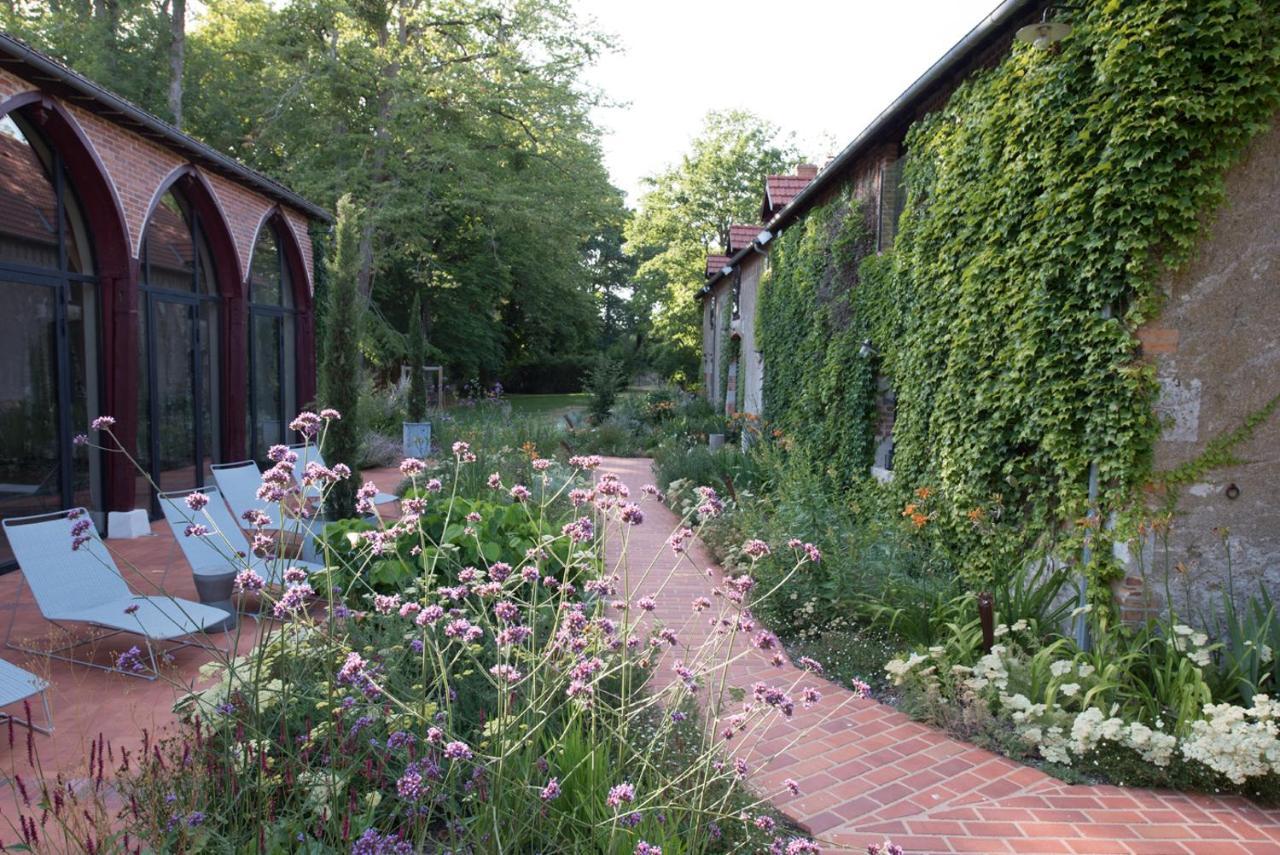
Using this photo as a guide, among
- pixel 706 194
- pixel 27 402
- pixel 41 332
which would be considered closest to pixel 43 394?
pixel 27 402

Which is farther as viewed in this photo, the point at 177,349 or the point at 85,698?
the point at 177,349

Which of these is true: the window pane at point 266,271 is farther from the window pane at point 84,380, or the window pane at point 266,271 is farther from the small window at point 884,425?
the small window at point 884,425

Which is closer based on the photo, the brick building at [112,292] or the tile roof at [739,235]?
the brick building at [112,292]

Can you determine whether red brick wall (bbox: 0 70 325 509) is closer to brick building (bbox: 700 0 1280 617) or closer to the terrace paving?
the terrace paving

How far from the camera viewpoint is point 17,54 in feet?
18.7

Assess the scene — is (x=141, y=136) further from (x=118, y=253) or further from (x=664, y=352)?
(x=664, y=352)

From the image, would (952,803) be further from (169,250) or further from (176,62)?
(176,62)

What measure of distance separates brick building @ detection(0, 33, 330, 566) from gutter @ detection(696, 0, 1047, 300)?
6.63m

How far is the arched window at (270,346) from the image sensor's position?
10.8 meters

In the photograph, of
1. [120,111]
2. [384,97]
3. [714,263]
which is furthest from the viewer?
[714,263]

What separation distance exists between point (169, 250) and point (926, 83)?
26.3 ft

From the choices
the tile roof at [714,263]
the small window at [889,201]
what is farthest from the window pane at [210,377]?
the tile roof at [714,263]

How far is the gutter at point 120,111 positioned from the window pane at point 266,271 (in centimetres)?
70

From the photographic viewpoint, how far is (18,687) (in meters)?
3.39
